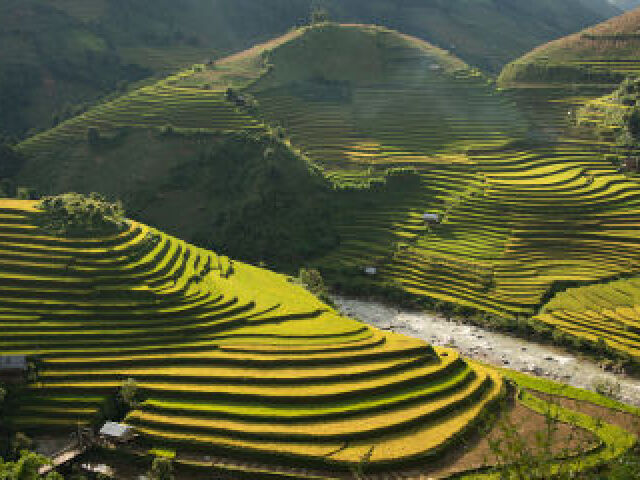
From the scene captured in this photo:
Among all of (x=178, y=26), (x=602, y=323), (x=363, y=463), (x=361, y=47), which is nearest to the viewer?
(x=363, y=463)

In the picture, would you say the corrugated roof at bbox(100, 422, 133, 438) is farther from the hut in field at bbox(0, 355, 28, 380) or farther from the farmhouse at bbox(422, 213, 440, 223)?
the farmhouse at bbox(422, 213, 440, 223)

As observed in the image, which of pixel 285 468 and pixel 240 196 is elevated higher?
pixel 240 196

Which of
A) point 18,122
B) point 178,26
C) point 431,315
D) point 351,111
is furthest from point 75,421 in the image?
point 178,26

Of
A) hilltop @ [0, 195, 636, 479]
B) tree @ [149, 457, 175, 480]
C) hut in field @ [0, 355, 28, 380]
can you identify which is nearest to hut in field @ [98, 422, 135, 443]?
hilltop @ [0, 195, 636, 479]

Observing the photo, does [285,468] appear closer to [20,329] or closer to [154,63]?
[20,329]

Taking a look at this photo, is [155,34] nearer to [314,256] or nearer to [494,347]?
[314,256]

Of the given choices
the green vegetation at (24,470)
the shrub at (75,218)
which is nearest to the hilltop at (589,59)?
the shrub at (75,218)
